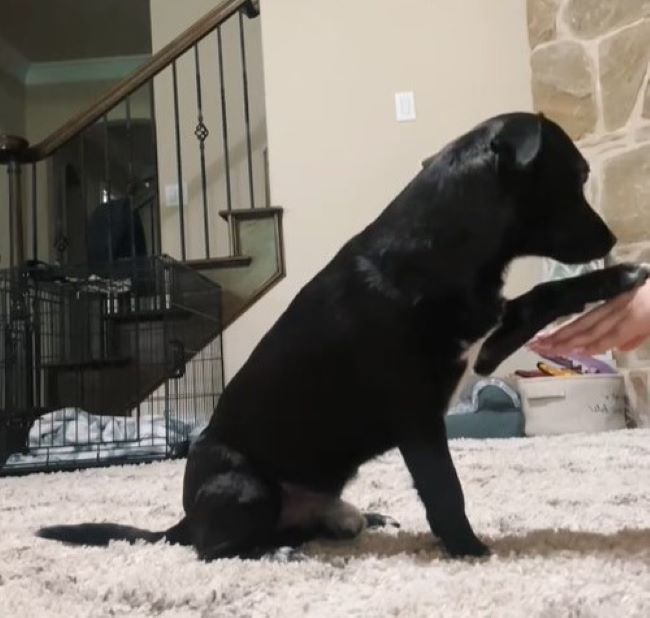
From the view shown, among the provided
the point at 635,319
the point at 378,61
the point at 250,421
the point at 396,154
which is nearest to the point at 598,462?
the point at 635,319

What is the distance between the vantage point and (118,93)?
3.14 metres

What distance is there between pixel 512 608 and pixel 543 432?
1817 mm

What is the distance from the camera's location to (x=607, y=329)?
1104 millimetres

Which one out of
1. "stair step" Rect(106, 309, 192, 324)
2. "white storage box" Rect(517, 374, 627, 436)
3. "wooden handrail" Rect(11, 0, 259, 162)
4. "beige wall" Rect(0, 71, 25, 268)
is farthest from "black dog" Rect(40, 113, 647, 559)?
"beige wall" Rect(0, 71, 25, 268)

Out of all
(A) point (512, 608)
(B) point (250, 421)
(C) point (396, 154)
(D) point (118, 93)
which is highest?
(D) point (118, 93)

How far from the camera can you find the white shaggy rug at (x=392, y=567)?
852mm

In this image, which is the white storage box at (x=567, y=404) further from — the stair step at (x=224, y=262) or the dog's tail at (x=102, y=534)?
the dog's tail at (x=102, y=534)

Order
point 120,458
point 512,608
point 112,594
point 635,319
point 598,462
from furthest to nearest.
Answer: point 120,458 → point 598,462 → point 635,319 → point 112,594 → point 512,608

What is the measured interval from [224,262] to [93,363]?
606 mm

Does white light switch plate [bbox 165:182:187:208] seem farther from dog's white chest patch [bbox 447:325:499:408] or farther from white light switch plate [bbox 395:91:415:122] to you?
dog's white chest patch [bbox 447:325:499:408]

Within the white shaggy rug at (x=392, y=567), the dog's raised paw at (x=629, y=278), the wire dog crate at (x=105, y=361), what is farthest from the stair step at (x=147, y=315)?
the dog's raised paw at (x=629, y=278)

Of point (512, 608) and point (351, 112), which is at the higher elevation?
point (351, 112)

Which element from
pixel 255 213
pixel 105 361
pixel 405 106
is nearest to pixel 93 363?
pixel 105 361

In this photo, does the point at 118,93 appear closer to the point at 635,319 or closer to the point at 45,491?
the point at 45,491
